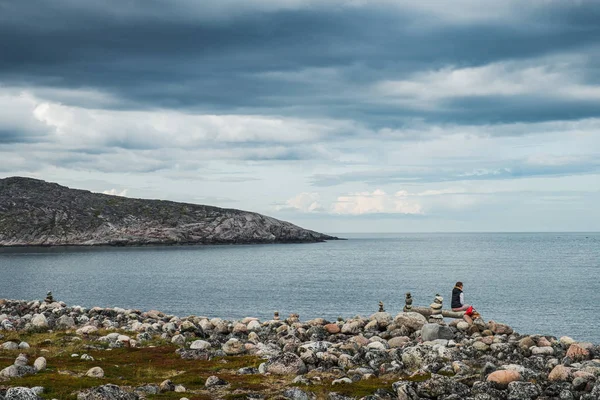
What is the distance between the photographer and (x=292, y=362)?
75.6ft

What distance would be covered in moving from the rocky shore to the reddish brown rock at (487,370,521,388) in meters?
0.04

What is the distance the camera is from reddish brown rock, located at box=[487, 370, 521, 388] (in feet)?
64.8

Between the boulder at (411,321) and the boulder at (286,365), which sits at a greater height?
the boulder at (411,321)

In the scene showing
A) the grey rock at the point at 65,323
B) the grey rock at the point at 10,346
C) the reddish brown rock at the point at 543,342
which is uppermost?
the reddish brown rock at the point at 543,342

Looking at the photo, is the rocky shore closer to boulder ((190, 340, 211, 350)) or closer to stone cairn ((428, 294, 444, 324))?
boulder ((190, 340, 211, 350))

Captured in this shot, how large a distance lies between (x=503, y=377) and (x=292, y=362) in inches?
298

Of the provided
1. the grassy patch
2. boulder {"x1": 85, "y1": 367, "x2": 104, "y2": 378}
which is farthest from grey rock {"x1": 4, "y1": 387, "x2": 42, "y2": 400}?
boulder {"x1": 85, "y1": 367, "x2": 104, "y2": 378}

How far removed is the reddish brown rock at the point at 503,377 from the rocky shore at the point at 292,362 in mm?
40

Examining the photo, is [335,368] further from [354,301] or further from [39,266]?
[39,266]

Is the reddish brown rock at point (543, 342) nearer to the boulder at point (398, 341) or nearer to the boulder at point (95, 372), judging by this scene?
the boulder at point (398, 341)

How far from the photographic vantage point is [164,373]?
23.2m

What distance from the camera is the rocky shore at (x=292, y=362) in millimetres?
19203

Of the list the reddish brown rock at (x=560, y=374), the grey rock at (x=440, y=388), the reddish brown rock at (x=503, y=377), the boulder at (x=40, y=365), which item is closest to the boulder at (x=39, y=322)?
the boulder at (x=40, y=365)

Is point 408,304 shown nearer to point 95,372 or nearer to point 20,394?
point 95,372
